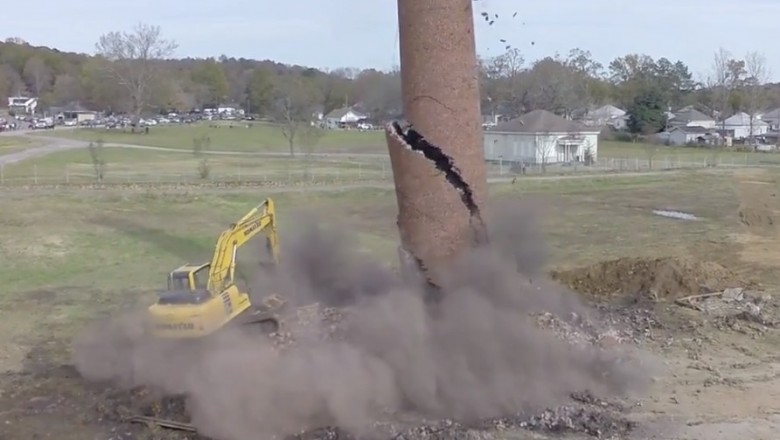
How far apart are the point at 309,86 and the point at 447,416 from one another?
85.9 metres

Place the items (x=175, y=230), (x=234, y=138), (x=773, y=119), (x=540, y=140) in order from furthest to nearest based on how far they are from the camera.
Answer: (x=773, y=119) → (x=234, y=138) → (x=540, y=140) → (x=175, y=230)

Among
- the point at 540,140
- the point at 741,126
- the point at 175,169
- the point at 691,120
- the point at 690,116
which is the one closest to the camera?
the point at 175,169

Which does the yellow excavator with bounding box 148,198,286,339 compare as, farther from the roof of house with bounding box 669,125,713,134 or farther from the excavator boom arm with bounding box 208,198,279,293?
the roof of house with bounding box 669,125,713,134

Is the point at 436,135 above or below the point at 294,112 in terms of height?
below

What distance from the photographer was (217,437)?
1027cm

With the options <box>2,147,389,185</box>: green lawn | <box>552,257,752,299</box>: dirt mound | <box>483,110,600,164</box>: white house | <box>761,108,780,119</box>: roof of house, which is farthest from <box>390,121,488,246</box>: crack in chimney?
<box>761,108,780,119</box>: roof of house

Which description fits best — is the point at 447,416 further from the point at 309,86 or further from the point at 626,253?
the point at 309,86

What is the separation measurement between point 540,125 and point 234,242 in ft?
150

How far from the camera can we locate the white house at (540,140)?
56.8 metres

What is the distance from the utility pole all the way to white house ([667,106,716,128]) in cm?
9083

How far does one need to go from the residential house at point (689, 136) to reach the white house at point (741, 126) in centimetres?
416

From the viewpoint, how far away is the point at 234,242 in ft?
43.2

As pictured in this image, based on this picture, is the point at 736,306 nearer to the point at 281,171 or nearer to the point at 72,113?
the point at 281,171

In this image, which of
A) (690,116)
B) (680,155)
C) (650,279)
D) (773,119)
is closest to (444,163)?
(650,279)
